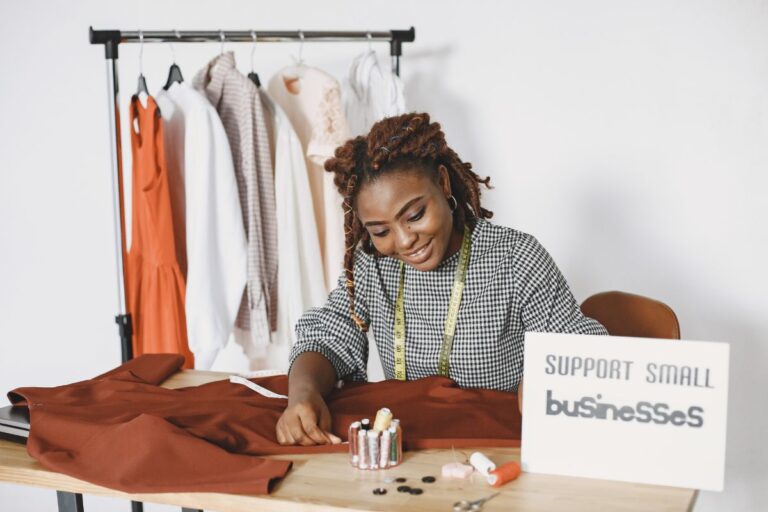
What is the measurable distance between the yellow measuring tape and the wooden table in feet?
1.39

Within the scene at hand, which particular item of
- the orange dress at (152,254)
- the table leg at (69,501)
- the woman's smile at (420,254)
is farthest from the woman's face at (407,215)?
the orange dress at (152,254)

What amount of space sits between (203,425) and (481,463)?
0.56 metres

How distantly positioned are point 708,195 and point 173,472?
214 cm

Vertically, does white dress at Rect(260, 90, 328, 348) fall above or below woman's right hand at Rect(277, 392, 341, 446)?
above

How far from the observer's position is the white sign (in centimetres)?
137

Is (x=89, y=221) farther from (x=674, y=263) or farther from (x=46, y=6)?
(x=674, y=263)

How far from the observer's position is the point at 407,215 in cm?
186

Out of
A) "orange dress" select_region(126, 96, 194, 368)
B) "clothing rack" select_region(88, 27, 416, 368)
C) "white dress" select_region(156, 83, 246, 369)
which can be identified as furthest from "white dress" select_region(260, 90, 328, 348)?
"orange dress" select_region(126, 96, 194, 368)

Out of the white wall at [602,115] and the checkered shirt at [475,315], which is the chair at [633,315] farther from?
the white wall at [602,115]

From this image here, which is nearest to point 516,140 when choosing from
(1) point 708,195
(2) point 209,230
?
(1) point 708,195

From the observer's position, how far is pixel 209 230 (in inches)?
110

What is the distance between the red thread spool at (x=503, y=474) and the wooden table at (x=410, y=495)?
12 mm

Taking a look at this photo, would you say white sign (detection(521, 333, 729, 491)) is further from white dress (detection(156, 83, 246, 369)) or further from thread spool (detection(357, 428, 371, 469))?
white dress (detection(156, 83, 246, 369))

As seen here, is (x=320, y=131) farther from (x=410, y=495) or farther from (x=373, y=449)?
(x=410, y=495)
